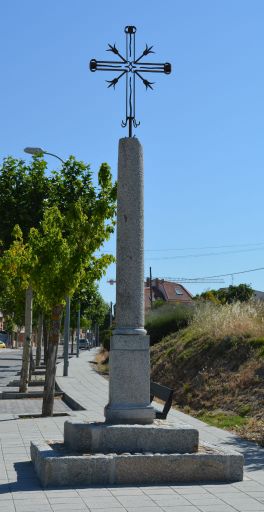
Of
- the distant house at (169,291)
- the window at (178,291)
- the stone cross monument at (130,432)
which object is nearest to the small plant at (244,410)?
the stone cross monument at (130,432)

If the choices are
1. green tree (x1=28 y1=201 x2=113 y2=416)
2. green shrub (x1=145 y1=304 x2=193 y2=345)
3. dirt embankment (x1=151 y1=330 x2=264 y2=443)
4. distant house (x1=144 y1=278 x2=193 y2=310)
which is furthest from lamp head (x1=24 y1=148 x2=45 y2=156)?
distant house (x1=144 y1=278 x2=193 y2=310)

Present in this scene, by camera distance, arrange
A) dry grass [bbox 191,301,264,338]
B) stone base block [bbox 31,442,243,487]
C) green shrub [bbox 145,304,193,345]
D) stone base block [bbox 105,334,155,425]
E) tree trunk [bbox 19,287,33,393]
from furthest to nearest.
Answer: green shrub [bbox 145,304,193,345], dry grass [bbox 191,301,264,338], tree trunk [bbox 19,287,33,393], stone base block [bbox 105,334,155,425], stone base block [bbox 31,442,243,487]

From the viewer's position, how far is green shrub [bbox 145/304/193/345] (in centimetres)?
3017

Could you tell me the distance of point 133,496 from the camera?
7.53 metres

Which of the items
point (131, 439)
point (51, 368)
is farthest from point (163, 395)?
point (131, 439)

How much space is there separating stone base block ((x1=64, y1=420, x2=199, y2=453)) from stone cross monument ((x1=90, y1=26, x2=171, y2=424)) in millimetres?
381

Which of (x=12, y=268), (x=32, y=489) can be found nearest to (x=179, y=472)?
(x=32, y=489)

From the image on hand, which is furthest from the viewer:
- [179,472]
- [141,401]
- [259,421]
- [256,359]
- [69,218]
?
[256,359]

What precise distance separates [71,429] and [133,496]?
4.23ft

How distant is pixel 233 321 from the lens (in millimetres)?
20922

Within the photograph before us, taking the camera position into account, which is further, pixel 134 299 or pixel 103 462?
pixel 134 299

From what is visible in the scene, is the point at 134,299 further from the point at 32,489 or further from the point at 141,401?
the point at 32,489

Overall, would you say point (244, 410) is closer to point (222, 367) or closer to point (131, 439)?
point (222, 367)

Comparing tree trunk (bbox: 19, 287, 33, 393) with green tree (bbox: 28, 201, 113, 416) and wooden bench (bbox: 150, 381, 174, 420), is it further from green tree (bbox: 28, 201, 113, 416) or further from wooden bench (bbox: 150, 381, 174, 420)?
wooden bench (bbox: 150, 381, 174, 420)
